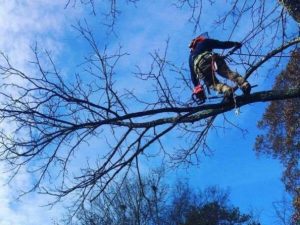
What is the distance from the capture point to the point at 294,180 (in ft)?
70.4

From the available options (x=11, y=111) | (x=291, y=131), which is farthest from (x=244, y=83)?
(x=291, y=131)

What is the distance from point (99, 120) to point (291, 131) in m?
16.8

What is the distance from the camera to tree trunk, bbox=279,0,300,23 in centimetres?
→ 601

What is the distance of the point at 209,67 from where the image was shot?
21.4 feet

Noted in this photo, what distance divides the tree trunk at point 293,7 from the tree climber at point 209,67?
0.63 metres

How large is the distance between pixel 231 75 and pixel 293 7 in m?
0.97

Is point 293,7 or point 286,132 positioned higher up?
point 286,132

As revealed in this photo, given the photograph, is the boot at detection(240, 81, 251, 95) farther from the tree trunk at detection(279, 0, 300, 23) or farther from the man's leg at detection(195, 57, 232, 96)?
the tree trunk at detection(279, 0, 300, 23)

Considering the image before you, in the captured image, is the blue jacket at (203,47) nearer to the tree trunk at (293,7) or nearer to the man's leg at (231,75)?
the man's leg at (231,75)

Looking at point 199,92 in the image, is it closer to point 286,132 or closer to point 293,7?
point 293,7

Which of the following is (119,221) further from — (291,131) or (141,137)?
(141,137)

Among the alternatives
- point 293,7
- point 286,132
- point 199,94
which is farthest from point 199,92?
point 286,132

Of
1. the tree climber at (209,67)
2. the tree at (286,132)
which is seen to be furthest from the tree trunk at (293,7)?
the tree at (286,132)

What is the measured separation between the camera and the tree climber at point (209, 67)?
5946 mm
